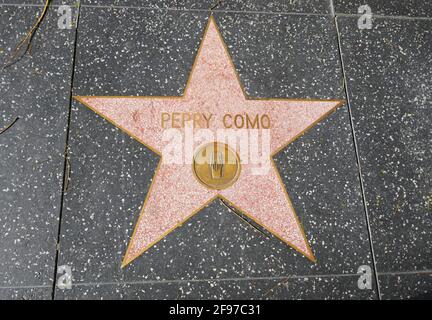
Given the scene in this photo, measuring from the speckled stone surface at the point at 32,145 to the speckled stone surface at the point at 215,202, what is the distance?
0.19ft

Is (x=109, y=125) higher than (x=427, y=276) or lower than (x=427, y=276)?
higher

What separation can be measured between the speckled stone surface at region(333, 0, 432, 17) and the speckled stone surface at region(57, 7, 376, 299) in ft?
0.38

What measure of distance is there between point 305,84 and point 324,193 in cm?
44

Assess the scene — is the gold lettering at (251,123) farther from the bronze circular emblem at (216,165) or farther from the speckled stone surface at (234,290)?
the speckled stone surface at (234,290)

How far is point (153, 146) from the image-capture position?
1391 mm

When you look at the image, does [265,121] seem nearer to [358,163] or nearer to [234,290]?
[358,163]

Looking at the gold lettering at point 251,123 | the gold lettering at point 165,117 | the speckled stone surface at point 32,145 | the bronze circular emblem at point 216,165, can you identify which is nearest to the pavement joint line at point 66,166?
the speckled stone surface at point 32,145

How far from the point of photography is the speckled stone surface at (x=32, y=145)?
1.29 meters

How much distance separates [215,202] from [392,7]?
114cm

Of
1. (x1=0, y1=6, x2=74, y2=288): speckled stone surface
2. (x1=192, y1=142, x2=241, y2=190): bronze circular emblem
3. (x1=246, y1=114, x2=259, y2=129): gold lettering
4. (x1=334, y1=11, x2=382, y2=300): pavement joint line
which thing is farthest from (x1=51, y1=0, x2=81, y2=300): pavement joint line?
(x1=334, y1=11, x2=382, y2=300): pavement joint line
